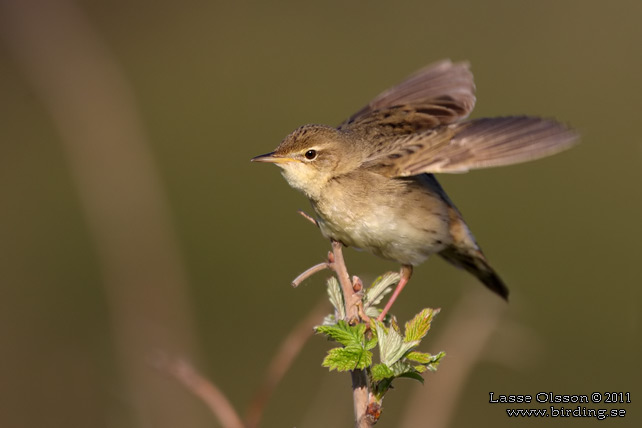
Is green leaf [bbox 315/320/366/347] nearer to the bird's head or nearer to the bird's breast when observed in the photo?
the bird's breast

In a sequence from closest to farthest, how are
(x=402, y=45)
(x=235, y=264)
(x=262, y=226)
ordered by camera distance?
1. (x=235, y=264)
2. (x=262, y=226)
3. (x=402, y=45)

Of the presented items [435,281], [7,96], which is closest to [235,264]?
[435,281]

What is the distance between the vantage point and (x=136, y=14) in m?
14.6

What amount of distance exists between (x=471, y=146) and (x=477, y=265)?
0.89 meters

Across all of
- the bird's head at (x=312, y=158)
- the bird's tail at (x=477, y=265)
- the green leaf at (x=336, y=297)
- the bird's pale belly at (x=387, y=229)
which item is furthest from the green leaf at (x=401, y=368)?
the bird's tail at (x=477, y=265)

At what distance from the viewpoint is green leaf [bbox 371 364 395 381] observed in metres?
2.04

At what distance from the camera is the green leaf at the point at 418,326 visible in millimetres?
2186

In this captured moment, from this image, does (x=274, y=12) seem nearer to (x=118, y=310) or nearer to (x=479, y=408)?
(x=479, y=408)

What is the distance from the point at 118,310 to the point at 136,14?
469 inches

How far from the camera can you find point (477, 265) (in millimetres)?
4039

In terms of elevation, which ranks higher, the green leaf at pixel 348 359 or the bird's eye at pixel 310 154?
the bird's eye at pixel 310 154

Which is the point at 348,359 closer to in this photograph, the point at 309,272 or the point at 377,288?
the point at 309,272

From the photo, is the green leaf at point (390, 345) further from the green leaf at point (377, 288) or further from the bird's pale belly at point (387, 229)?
the bird's pale belly at point (387, 229)

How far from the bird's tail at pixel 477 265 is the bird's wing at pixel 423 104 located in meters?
0.64
